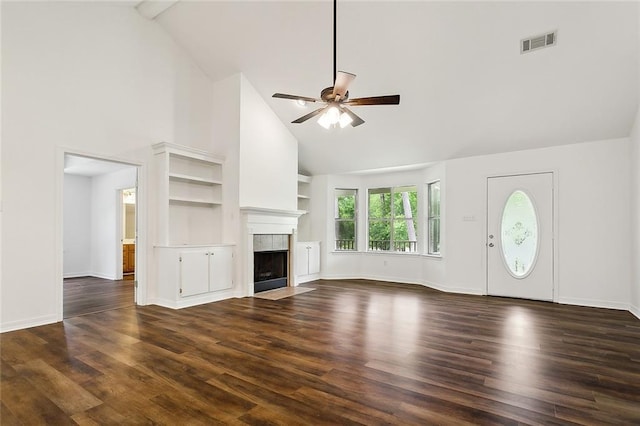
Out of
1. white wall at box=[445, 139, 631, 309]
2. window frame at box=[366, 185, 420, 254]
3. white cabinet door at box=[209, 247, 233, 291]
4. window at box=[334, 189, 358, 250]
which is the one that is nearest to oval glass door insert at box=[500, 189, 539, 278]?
white wall at box=[445, 139, 631, 309]

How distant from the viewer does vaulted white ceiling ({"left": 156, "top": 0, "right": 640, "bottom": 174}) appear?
4.10 meters

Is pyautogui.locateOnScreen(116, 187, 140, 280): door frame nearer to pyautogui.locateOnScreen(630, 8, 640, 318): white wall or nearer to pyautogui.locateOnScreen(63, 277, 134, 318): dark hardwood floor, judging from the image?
pyautogui.locateOnScreen(63, 277, 134, 318): dark hardwood floor

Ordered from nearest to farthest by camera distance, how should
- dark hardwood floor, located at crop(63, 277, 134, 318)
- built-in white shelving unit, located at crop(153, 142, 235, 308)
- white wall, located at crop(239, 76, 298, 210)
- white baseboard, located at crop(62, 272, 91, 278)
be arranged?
1. dark hardwood floor, located at crop(63, 277, 134, 318)
2. built-in white shelving unit, located at crop(153, 142, 235, 308)
3. white wall, located at crop(239, 76, 298, 210)
4. white baseboard, located at crop(62, 272, 91, 278)

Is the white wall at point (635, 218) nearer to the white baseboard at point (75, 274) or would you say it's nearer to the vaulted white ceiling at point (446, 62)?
the vaulted white ceiling at point (446, 62)

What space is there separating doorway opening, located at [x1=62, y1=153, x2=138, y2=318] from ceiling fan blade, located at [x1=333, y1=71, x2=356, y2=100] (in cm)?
626

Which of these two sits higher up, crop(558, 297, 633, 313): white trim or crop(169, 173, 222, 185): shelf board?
crop(169, 173, 222, 185): shelf board

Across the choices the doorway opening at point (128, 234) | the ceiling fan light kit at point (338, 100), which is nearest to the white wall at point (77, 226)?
the doorway opening at point (128, 234)

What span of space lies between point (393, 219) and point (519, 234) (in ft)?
8.68

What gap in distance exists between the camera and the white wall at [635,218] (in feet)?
15.2

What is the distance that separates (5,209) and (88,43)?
7.96 ft

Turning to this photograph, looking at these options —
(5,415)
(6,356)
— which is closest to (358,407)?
(5,415)

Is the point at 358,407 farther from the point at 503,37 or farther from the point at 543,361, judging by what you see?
the point at 503,37

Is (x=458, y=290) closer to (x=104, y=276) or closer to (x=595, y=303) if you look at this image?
(x=595, y=303)

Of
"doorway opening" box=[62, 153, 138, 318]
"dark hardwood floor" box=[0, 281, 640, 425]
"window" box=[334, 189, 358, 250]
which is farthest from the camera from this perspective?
"window" box=[334, 189, 358, 250]
